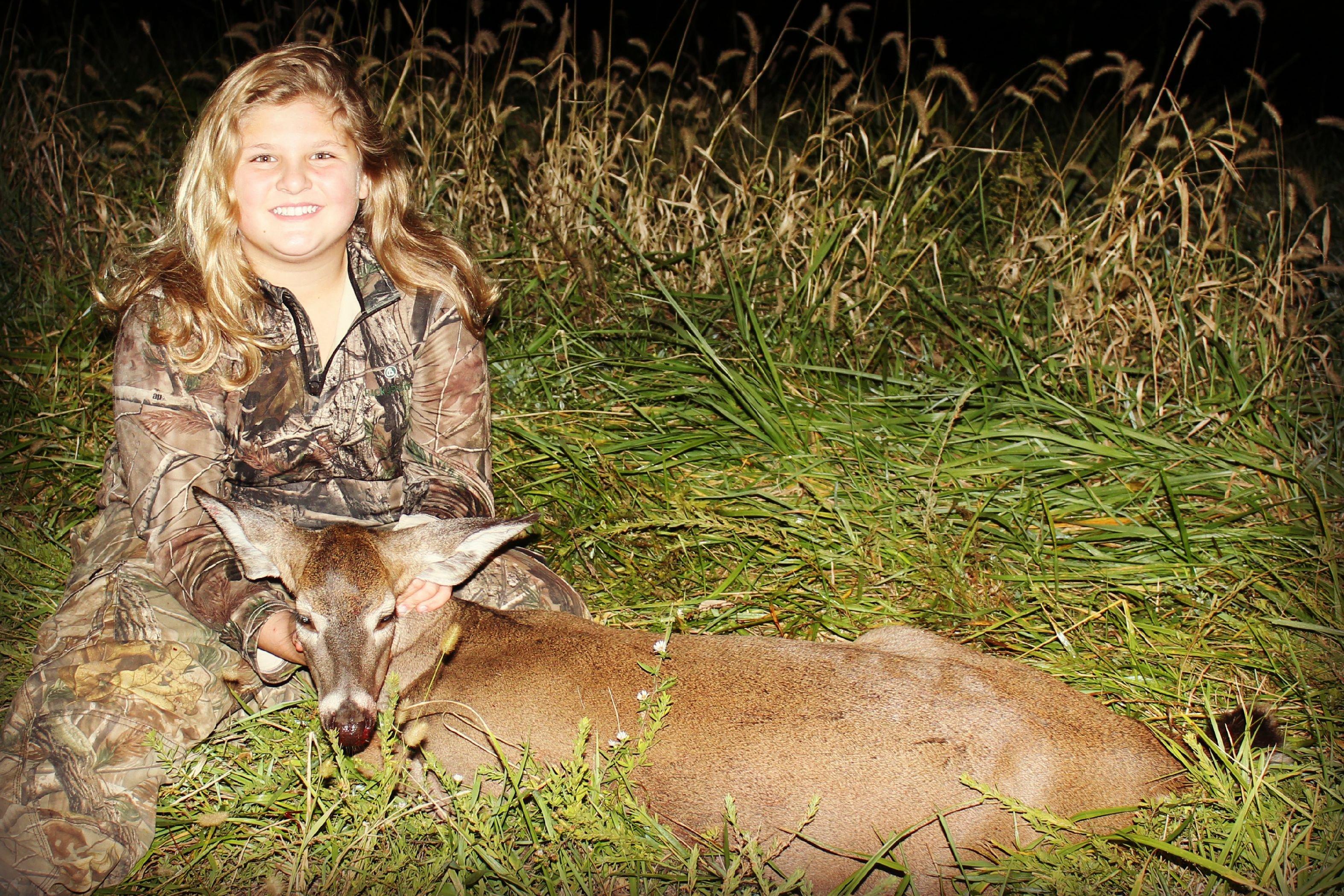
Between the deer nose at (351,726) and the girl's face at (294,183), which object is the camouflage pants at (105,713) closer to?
the deer nose at (351,726)

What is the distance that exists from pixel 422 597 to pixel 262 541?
492 millimetres

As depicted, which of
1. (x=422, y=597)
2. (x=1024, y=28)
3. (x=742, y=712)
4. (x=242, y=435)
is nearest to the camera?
(x=742, y=712)

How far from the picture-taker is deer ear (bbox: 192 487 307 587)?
3.00 metres

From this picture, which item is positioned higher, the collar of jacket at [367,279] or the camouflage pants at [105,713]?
the collar of jacket at [367,279]

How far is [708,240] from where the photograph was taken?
5180 millimetres

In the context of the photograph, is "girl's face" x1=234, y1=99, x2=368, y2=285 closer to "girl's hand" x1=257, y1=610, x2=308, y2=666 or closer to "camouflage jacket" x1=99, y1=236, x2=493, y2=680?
"camouflage jacket" x1=99, y1=236, x2=493, y2=680

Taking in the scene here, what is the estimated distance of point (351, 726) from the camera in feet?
Answer: 9.05

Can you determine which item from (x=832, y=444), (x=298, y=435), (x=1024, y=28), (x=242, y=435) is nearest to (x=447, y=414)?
(x=298, y=435)

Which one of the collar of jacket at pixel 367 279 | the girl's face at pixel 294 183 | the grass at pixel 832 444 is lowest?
the grass at pixel 832 444

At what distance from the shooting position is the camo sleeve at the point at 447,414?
12.5 feet

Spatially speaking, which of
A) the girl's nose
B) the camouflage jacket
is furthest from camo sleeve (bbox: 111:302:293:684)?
the girl's nose

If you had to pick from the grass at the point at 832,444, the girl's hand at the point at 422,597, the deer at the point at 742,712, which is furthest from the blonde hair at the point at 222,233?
the grass at the point at 832,444

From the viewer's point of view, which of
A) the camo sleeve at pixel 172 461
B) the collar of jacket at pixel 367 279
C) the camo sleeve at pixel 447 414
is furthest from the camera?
the camo sleeve at pixel 447 414

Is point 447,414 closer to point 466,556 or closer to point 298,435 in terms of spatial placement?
point 298,435
